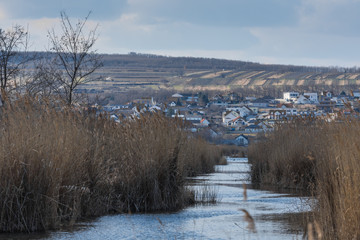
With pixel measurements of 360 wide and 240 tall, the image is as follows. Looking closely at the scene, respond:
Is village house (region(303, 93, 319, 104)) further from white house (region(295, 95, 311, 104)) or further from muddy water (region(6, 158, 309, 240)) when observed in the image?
muddy water (region(6, 158, 309, 240))

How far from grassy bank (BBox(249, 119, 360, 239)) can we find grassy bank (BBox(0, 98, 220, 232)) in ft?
10.6

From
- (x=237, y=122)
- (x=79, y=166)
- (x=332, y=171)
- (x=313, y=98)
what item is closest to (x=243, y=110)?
(x=313, y=98)

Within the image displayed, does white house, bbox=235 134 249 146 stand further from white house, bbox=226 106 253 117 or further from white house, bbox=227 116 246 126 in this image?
white house, bbox=226 106 253 117

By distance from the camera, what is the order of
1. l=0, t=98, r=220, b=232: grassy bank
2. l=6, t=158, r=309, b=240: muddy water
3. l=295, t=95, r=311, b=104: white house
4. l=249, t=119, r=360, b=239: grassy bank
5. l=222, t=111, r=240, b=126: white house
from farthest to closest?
1. l=295, t=95, r=311, b=104: white house
2. l=222, t=111, r=240, b=126: white house
3. l=6, t=158, r=309, b=240: muddy water
4. l=0, t=98, r=220, b=232: grassy bank
5. l=249, t=119, r=360, b=239: grassy bank

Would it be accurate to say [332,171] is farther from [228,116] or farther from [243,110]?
[243,110]

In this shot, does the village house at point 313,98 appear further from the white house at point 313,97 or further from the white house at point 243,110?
the white house at point 243,110

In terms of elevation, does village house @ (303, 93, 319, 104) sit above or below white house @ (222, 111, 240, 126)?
above

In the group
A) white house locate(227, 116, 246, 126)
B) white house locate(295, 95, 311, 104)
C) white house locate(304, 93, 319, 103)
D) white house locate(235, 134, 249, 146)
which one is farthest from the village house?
white house locate(235, 134, 249, 146)

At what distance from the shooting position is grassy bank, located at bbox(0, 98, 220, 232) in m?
10.6

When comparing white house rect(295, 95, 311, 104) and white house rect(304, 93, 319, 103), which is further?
white house rect(304, 93, 319, 103)

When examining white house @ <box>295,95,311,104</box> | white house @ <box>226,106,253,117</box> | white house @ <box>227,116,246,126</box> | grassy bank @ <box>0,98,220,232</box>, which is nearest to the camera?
grassy bank @ <box>0,98,220,232</box>

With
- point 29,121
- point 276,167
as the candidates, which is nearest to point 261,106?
point 276,167

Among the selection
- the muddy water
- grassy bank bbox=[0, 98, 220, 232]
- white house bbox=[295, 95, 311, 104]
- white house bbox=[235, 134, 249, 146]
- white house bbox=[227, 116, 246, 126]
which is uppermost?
grassy bank bbox=[0, 98, 220, 232]

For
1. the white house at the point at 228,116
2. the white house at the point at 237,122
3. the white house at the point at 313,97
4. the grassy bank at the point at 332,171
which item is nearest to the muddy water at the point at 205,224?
the grassy bank at the point at 332,171
